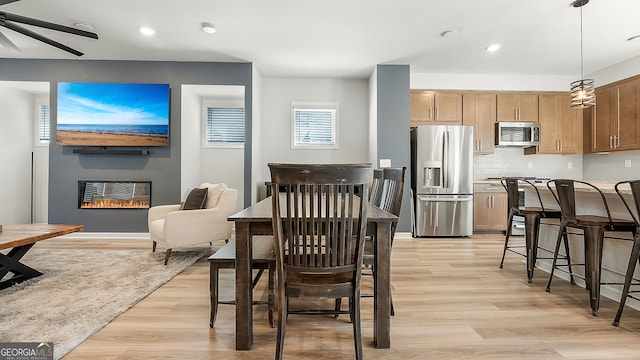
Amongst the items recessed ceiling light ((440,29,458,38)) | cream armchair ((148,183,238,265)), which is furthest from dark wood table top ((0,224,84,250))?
recessed ceiling light ((440,29,458,38))

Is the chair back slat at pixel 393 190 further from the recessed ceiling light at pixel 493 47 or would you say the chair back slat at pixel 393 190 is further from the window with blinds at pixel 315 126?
the window with blinds at pixel 315 126

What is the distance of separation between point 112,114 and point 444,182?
5.07 meters

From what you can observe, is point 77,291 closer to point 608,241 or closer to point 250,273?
point 250,273

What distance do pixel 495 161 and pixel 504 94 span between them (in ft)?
3.75

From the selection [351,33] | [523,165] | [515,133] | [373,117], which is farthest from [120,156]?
[523,165]

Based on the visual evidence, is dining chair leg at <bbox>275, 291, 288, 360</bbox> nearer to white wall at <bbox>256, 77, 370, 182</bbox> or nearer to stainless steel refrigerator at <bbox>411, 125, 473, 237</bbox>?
stainless steel refrigerator at <bbox>411, 125, 473, 237</bbox>

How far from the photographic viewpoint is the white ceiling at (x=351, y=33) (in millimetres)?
3311

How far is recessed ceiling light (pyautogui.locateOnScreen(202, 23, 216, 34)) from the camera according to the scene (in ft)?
12.2

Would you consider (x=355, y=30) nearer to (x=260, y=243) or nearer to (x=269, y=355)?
(x=260, y=243)

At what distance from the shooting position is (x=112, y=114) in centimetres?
471

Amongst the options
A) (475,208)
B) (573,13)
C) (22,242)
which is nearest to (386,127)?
(475,208)

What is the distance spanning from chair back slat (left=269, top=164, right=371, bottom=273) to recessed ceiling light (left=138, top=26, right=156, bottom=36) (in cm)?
339

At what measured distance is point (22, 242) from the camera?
255 centimetres
